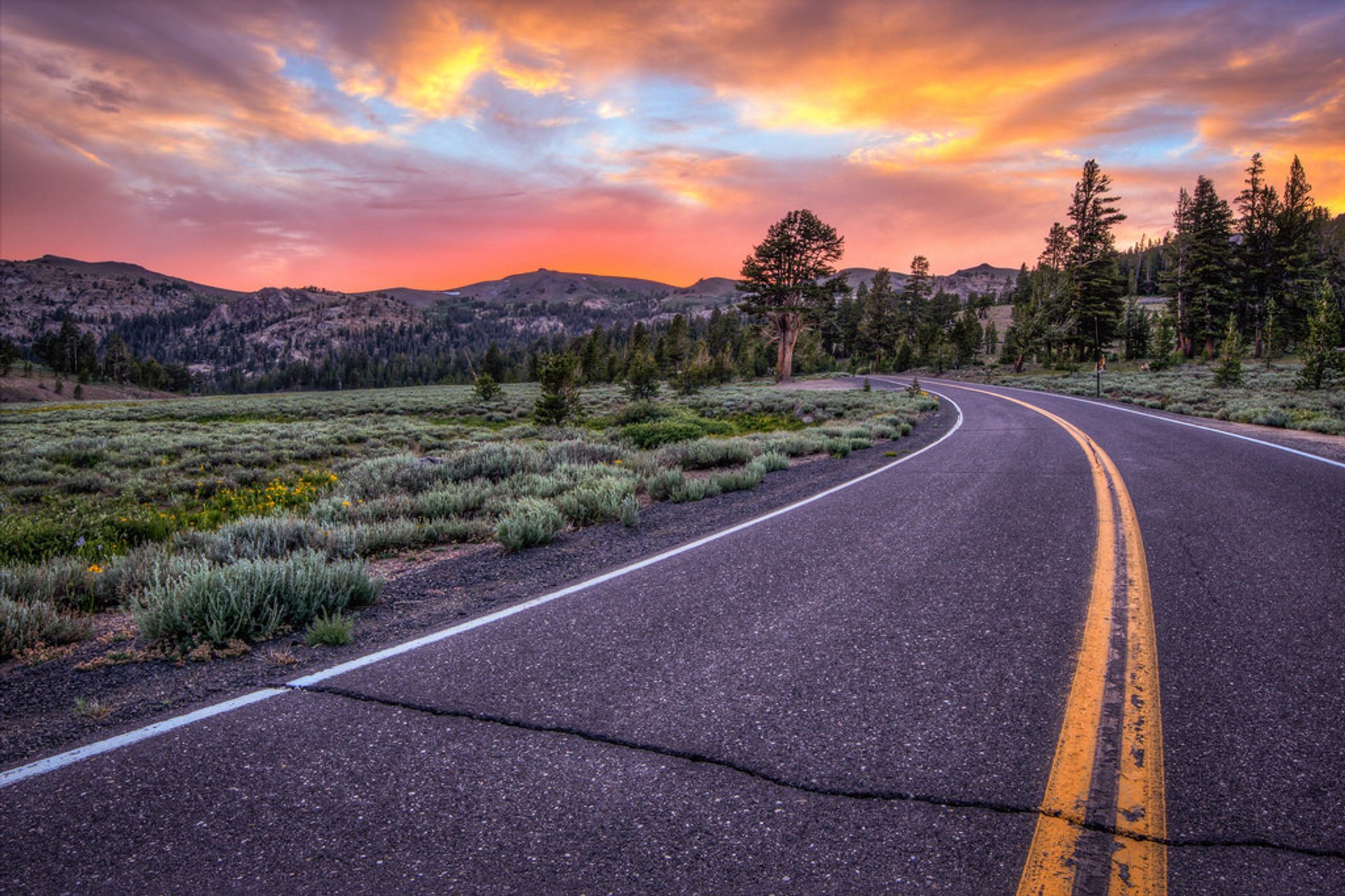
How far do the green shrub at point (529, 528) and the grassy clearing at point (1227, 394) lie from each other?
54.8 ft

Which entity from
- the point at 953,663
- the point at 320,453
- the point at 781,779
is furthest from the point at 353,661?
the point at 320,453

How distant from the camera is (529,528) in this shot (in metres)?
6.37

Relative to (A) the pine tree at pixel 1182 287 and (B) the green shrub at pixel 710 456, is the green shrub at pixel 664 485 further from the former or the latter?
(A) the pine tree at pixel 1182 287

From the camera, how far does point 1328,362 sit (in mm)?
22828

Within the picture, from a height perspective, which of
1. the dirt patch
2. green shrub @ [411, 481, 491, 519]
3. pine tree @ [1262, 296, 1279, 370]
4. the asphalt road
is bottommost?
the dirt patch

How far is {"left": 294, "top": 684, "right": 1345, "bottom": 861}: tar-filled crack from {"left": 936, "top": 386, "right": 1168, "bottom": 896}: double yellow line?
1.7 inches

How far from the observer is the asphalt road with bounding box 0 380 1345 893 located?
6.52 feet

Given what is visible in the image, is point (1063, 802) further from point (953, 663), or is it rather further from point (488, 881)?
point (488, 881)

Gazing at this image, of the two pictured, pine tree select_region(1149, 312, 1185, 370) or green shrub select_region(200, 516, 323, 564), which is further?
pine tree select_region(1149, 312, 1185, 370)

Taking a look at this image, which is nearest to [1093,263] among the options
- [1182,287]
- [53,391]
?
[1182,287]

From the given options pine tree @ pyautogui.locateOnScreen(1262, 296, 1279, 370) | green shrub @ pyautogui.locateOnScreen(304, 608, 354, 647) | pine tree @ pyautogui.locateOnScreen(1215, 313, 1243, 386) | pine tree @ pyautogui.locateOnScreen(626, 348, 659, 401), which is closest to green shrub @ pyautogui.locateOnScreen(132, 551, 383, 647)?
green shrub @ pyautogui.locateOnScreen(304, 608, 354, 647)

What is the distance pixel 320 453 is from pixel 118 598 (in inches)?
617

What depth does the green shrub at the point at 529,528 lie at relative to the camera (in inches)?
246

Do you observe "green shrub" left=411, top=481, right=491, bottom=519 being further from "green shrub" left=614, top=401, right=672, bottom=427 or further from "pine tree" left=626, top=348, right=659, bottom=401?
"pine tree" left=626, top=348, right=659, bottom=401
